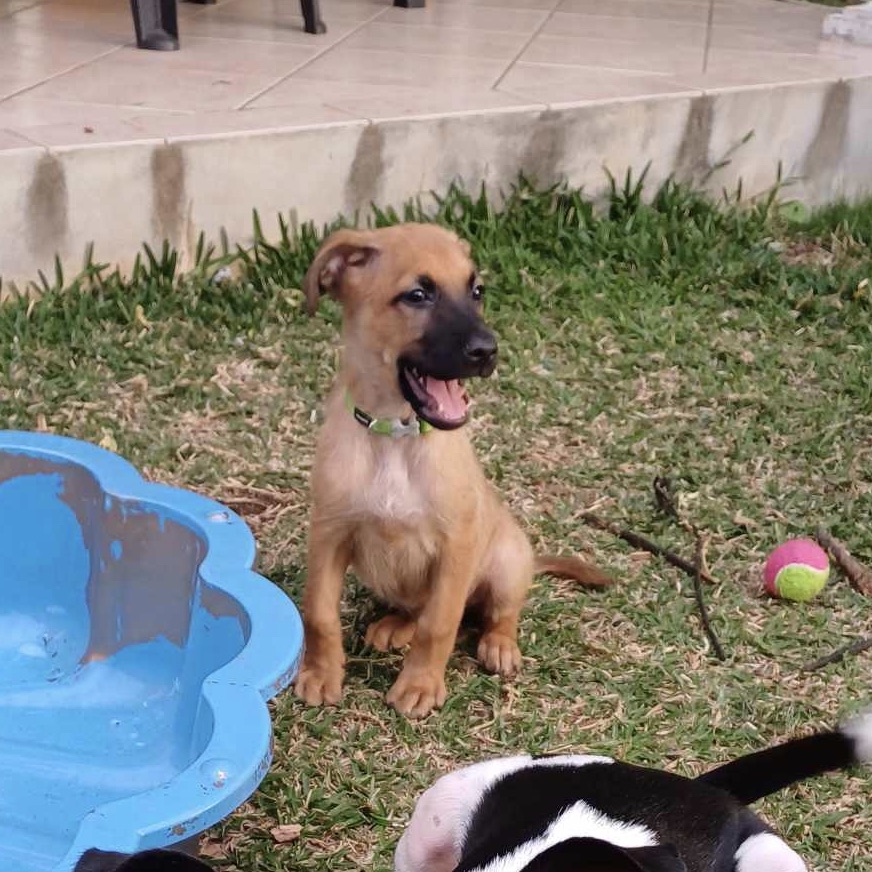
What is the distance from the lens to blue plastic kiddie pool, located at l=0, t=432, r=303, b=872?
2.46m

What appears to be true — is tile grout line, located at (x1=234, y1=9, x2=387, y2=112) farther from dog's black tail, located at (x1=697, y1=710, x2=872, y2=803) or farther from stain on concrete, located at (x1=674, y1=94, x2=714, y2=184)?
dog's black tail, located at (x1=697, y1=710, x2=872, y2=803)

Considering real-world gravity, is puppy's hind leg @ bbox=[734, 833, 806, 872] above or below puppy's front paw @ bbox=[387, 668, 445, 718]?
above

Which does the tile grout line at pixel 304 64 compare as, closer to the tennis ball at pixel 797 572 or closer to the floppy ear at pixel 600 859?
the tennis ball at pixel 797 572

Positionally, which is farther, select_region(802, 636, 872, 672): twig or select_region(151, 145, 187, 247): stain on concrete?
select_region(151, 145, 187, 247): stain on concrete

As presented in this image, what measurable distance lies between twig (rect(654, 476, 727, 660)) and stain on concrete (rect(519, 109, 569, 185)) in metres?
1.68

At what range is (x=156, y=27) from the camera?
17.6ft

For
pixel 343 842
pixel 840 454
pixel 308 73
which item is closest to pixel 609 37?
pixel 308 73

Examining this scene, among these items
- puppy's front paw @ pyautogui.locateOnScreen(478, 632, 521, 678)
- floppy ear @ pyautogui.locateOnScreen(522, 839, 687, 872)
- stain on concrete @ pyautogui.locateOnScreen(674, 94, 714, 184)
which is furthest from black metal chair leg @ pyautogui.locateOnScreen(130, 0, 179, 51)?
floppy ear @ pyautogui.locateOnScreen(522, 839, 687, 872)

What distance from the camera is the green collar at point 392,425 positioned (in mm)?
2795

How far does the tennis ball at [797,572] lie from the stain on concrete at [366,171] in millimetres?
2040

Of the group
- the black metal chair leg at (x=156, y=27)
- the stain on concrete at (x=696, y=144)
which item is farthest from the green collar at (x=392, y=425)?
the black metal chair leg at (x=156, y=27)

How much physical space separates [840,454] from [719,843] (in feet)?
7.33

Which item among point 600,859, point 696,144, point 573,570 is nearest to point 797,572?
point 573,570

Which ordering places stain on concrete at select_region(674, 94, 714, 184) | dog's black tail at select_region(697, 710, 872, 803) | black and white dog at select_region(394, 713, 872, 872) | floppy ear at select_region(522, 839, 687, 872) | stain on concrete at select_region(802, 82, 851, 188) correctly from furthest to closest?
stain on concrete at select_region(802, 82, 851, 188), stain on concrete at select_region(674, 94, 714, 184), dog's black tail at select_region(697, 710, 872, 803), black and white dog at select_region(394, 713, 872, 872), floppy ear at select_region(522, 839, 687, 872)
